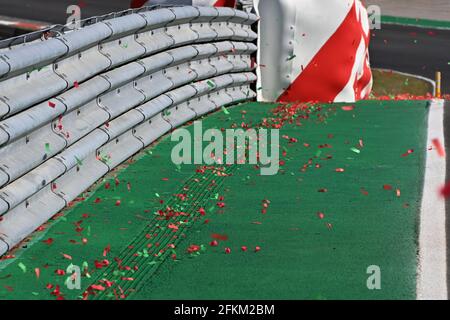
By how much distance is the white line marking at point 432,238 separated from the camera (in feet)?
22.7

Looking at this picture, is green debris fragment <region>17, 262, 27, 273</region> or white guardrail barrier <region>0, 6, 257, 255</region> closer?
green debris fragment <region>17, 262, 27, 273</region>

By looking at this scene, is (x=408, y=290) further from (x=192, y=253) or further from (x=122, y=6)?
(x=122, y=6)

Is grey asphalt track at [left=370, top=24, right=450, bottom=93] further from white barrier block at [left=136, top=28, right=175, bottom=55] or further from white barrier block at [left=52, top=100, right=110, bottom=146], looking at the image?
white barrier block at [left=52, top=100, right=110, bottom=146]

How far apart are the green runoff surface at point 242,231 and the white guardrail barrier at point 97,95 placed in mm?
171

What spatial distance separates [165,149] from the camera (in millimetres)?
11438

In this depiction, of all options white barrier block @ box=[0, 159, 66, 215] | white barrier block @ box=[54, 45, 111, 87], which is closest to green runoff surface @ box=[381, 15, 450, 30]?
white barrier block @ box=[54, 45, 111, 87]

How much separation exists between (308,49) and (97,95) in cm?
536

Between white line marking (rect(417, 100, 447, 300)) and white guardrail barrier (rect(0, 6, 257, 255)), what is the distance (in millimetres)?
2372

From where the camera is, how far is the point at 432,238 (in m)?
8.02

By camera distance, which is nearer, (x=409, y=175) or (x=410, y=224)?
(x=410, y=224)

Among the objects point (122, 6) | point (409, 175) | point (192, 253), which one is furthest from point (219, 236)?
point (122, 6)

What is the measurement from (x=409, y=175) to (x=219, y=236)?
244 cm

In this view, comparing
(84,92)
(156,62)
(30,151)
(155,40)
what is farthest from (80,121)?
(155,40)

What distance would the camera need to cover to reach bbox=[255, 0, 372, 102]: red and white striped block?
15156 mm
